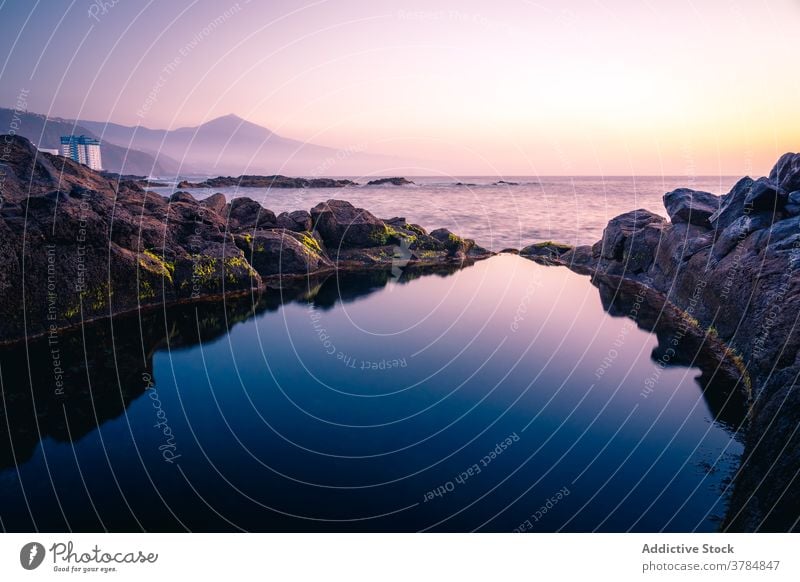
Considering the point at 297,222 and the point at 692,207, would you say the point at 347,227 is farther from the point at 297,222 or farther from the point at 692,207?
the point at 692,207

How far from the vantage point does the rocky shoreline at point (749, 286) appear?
7.94m

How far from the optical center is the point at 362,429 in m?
11.1

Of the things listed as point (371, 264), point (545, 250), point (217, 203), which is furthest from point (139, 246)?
point (545, 250)

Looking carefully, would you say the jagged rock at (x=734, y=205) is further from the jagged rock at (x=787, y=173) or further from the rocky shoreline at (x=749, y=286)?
the jagged rock at (x=787, y=173)

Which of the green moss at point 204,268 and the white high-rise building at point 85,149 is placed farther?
the white high-rise building at point 85,149

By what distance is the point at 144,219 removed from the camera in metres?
22.5

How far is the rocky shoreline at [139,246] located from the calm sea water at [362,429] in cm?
145

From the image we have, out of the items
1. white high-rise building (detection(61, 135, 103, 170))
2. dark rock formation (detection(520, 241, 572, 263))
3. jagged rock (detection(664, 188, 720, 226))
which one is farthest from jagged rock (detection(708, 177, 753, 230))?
white high-rise building (detection(61, 135, 103, 170))

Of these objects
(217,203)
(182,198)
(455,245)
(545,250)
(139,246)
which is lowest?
(545,250)

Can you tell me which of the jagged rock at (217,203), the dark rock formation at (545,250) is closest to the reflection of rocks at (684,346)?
the dark rock formation at (545,250)

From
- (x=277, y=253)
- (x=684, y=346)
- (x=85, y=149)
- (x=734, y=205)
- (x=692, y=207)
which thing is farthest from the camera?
(x=85, y=149)

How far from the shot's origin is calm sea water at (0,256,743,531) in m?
8.23

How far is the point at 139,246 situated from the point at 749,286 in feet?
78.7

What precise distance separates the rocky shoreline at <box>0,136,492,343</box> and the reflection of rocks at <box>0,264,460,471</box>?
108cm
